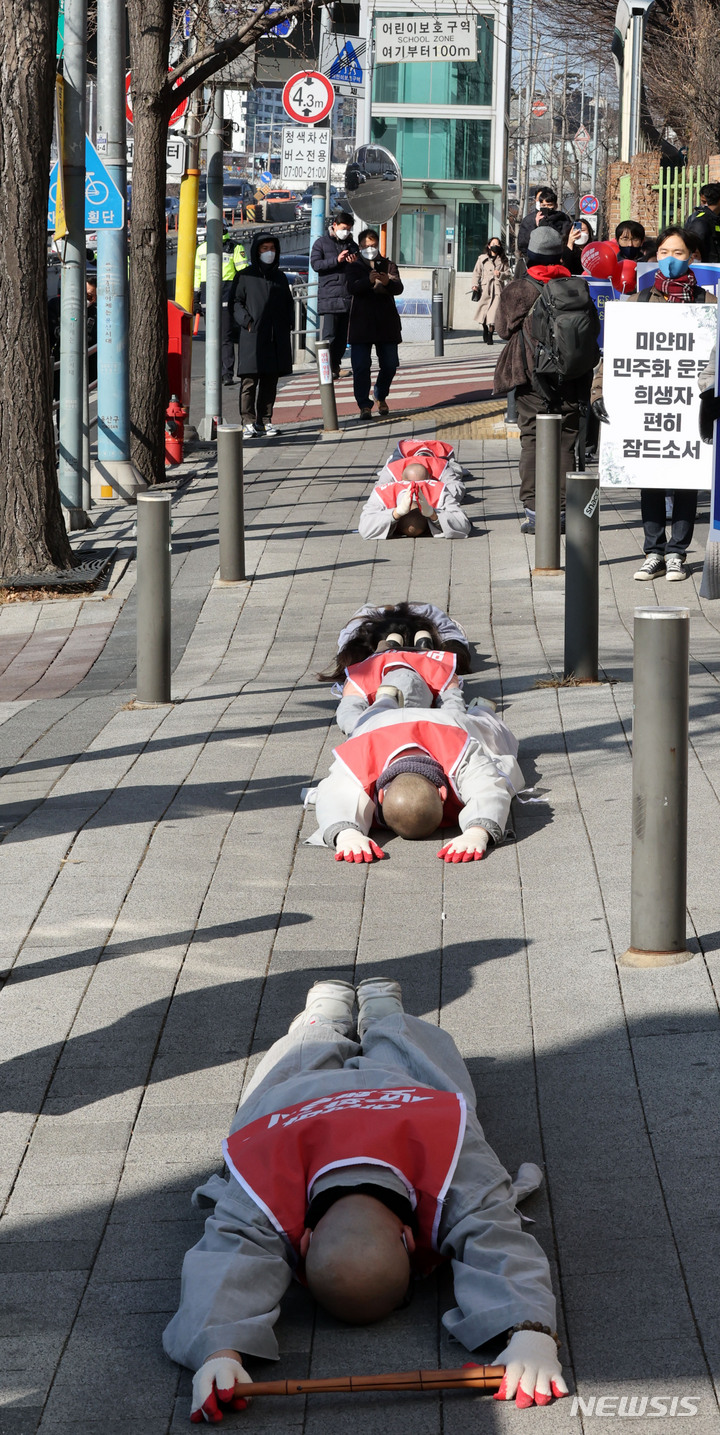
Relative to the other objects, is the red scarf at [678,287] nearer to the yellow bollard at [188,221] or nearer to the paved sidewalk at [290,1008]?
the paved sidewalk at [290,1008]

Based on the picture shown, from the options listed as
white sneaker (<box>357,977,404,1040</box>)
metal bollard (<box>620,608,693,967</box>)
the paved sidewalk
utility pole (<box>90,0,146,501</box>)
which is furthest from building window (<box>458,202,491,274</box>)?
white sneaker (<box>357,977,404,1040</box>)

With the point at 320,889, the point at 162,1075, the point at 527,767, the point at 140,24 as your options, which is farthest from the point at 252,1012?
the point at 140,24

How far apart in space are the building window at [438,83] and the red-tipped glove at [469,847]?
34992mm

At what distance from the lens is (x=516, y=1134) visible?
3.67m

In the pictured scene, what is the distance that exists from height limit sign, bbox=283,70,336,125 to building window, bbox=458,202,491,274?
62.4ft

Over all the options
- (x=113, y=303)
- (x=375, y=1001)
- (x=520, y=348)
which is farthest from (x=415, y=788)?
(x=113, y=303)

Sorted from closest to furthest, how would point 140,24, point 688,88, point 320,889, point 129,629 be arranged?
1. point 320,889
2. point 129,629
3. point 140,24
4. point 688,88

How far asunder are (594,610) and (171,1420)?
533 cm

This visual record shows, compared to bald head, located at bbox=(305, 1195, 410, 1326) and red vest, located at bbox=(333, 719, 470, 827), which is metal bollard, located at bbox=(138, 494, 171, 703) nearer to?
red vest, located at bbox=(333, 719, 470, 827)

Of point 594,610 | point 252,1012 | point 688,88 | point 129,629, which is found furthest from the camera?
point 688,88

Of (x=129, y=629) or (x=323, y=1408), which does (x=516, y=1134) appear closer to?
(x=323, y=1408)

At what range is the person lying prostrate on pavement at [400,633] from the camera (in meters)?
7.60

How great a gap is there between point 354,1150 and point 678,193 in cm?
2275

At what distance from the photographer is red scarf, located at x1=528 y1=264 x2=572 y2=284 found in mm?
11328
